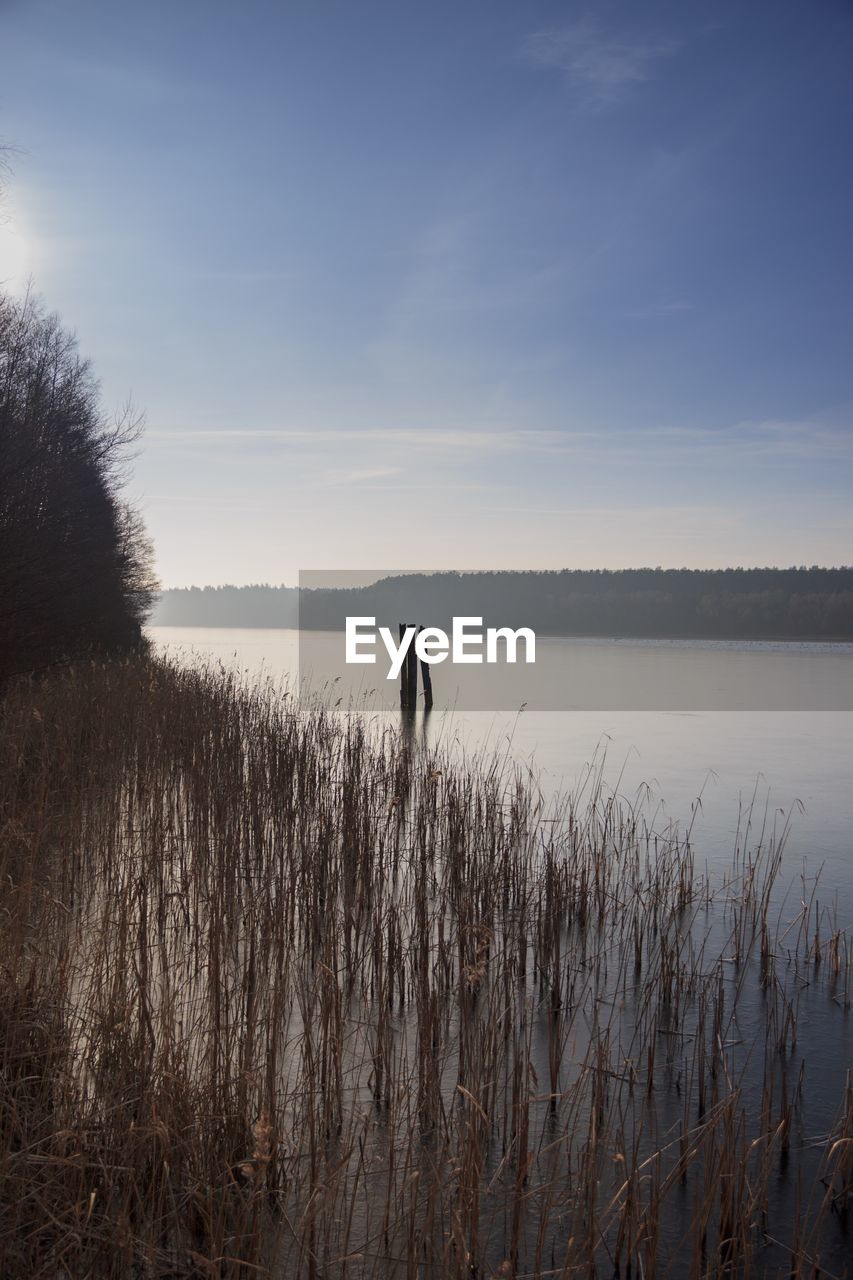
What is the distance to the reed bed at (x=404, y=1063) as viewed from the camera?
2793 mm

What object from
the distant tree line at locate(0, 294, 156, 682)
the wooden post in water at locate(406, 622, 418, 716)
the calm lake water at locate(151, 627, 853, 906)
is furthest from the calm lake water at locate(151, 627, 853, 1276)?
the distant tree line at locate(0, 294, 156, 682)

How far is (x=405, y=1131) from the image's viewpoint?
141 inches

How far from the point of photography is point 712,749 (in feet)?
48.5

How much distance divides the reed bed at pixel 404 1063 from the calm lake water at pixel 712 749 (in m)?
1.43

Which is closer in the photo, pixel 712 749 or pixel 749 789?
pixel 749 789

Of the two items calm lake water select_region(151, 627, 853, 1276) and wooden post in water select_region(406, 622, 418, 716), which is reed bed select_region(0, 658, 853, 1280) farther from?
wooden post in water select_region(406, 622, 418, 716)

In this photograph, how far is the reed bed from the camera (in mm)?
2793

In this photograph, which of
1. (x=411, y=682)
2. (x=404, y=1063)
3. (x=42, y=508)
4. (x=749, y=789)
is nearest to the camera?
(x=404, y=1063)

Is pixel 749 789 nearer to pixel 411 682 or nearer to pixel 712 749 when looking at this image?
pixel 712 749

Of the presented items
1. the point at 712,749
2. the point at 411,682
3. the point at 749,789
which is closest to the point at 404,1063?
the point at 749,789

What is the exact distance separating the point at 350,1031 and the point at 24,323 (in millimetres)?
13963

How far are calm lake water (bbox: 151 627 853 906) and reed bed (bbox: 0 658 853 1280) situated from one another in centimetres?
143

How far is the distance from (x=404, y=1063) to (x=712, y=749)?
1180 centimetres

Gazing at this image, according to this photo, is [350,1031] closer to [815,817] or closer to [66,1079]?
[66,1079]
